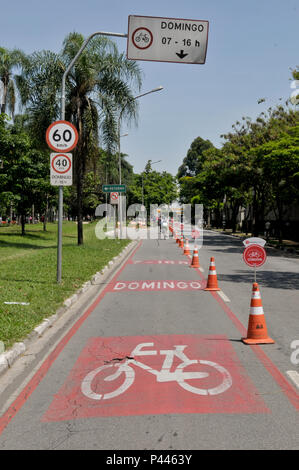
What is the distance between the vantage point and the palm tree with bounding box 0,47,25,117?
131 feet

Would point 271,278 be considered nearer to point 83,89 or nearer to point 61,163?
point 61,163

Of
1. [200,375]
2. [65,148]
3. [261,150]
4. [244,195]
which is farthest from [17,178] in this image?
[200,375]

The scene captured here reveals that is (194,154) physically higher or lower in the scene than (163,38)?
higher

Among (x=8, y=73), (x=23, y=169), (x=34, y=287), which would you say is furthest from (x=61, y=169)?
(x=8, y=73)

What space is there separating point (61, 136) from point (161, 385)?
7.76m

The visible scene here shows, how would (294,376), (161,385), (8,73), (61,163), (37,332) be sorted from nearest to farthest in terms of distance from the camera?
(161,385) < (294,376) < (37,332) < (61,163) < (8,73)

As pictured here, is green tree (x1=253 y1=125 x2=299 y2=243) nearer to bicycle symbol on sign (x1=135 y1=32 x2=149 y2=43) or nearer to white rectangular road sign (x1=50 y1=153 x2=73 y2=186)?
white rectangular road sign (x1=50 y1=153 x2=73 y2=186)

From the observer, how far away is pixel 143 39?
27.6ft

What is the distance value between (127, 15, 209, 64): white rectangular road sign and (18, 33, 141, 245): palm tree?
15.2m

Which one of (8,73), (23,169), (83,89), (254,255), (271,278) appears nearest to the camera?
(254,255)

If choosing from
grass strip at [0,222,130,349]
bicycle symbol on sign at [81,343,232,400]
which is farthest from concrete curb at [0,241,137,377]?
bicycle symbol on sign at [81,343,232,400]

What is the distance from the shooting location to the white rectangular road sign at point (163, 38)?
27.5 feet
